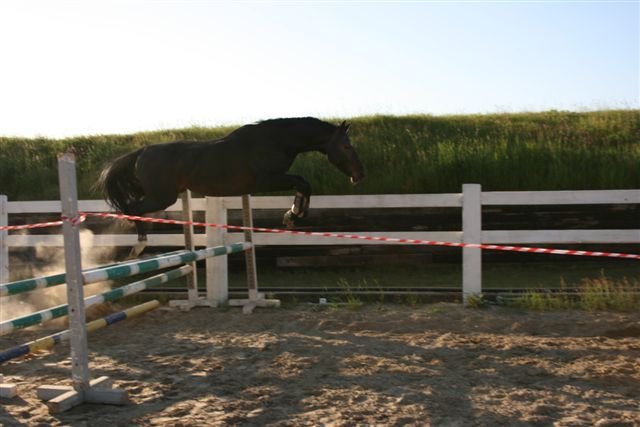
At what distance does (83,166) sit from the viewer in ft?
42.7

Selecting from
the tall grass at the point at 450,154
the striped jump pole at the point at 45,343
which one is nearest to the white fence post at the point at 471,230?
the striped jump pole at the point at 45,343

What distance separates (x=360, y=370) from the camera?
174 inches

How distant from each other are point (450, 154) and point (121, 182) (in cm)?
548

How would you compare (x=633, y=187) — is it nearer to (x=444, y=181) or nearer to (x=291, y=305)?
(x=444, y=181)

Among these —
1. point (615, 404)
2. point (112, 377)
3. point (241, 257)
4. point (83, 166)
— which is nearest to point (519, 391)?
point (615, 404)

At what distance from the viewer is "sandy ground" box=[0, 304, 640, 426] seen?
11.6 feet

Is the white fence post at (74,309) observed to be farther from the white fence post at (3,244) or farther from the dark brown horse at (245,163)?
the white fence post at (3,244)

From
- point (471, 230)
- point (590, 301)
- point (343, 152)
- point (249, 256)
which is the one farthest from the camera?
point (249, 256)

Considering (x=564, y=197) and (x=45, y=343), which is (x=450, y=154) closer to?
(x=564, y=197)

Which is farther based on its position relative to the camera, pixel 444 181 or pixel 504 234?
pixel 444 181

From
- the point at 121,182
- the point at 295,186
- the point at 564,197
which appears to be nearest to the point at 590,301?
the point at 564,197

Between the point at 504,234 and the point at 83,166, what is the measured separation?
8882mm

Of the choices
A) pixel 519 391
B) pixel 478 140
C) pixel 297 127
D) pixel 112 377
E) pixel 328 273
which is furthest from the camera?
pixel 478 140

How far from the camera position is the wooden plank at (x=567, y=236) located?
22.6 feet
